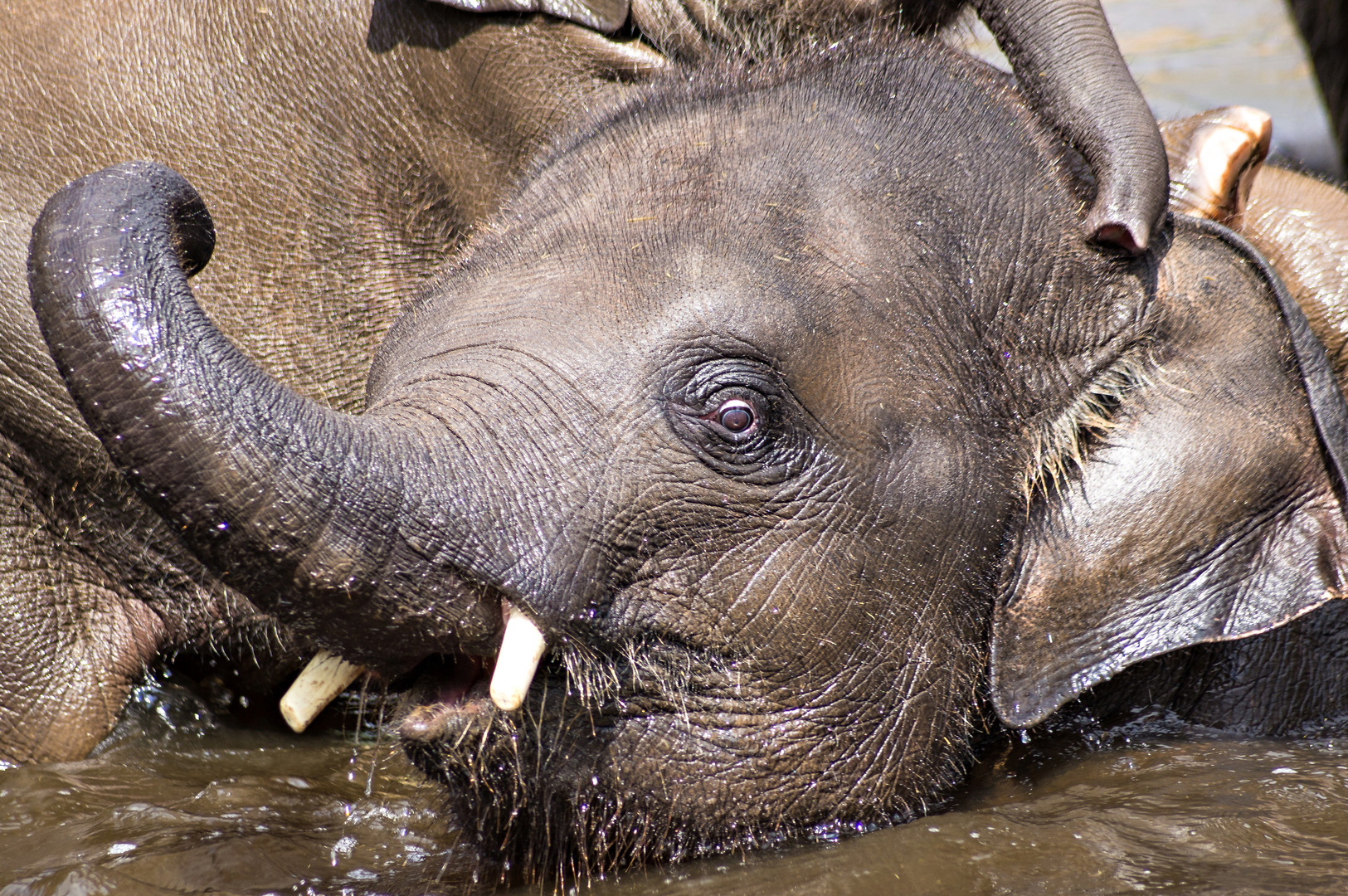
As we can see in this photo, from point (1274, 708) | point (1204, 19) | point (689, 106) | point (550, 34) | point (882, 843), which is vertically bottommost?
point (882, 843)

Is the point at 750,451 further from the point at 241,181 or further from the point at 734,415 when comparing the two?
the point at 241,181

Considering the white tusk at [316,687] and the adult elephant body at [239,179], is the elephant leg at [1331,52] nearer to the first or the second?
the adult elephant body at [239,179]

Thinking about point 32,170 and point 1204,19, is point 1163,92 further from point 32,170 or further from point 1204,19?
point 32,170

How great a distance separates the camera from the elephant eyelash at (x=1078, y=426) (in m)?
2.91

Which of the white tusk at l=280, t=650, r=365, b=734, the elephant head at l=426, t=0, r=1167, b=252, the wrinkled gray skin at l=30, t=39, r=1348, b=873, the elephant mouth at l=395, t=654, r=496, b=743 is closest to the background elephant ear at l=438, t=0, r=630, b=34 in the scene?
the elephant head at l=426, t=0, r=1167, b=252

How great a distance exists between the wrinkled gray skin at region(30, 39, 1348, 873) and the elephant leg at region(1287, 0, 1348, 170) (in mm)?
5180

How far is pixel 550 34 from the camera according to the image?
11.5 ft

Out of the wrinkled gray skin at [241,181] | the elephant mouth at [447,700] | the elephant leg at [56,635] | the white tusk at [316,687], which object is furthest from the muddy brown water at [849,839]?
the elephant mouth at [447,700]

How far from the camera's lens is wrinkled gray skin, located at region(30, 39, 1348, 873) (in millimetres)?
2305

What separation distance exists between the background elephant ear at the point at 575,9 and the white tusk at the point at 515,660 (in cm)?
162

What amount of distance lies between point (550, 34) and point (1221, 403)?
170 centimetres

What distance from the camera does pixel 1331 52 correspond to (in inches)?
298

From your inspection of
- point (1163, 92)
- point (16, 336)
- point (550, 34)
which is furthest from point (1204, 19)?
point (16, 336)

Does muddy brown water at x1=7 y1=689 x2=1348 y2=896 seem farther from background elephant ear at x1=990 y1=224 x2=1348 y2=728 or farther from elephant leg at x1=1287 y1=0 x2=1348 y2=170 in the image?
elephant leg at x1=1287 y1=0 x2=1348 y2=170
